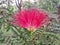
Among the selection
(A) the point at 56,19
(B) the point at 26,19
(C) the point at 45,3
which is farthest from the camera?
(C) the point at 45,3

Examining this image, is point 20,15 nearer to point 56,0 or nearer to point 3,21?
point 3,21

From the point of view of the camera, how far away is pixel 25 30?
2.60 feet

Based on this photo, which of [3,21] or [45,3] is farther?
[45,3]

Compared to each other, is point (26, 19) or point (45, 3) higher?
point (26, 19)

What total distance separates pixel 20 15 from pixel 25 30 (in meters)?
0.08

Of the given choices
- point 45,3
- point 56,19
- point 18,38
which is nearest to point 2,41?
point 18,38

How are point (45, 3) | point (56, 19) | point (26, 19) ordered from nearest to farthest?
point (26, 19), point (56, 19), point (45, 3)

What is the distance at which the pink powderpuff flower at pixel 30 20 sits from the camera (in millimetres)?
734

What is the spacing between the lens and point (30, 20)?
73 cm

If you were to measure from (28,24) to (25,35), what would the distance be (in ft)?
0.19

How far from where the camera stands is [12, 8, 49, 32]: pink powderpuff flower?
73cm

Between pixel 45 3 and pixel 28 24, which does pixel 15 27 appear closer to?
pixel 28 24

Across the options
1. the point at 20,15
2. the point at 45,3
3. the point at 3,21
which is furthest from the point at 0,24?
the point at 45,3

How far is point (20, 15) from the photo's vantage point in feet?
2.45
